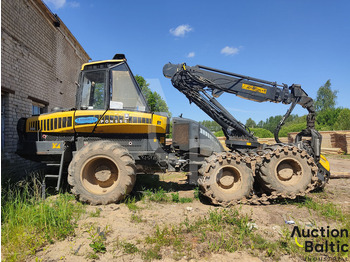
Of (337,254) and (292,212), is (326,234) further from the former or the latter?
(292,212)

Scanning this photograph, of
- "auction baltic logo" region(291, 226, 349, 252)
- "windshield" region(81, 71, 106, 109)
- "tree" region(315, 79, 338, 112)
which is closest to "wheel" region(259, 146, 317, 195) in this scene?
"auction baltic logo" region(291, 226, 349, 252)

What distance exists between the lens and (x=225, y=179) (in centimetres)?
471

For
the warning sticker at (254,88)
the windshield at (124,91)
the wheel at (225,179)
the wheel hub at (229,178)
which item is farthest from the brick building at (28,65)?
the warning sticker at (254,88)

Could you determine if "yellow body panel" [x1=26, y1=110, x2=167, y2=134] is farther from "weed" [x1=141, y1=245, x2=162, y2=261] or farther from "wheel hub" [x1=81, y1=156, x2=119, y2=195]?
"weed" [x1=141, y1=245, x2=162, y2=261]

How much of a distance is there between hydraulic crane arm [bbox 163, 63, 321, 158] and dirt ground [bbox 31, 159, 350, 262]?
2.05 metres

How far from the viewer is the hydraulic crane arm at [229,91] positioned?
5785 mm

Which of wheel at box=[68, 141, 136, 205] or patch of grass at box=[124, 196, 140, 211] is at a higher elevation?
wheel at box=[68, 141, 136, 205]

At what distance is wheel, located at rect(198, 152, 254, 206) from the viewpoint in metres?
4.46

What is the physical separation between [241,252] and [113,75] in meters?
4.39

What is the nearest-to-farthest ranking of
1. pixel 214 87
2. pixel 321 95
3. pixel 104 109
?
pixel 104 109, pixel 214 87, pixel 321 95

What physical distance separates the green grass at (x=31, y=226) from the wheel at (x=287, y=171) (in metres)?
3.91

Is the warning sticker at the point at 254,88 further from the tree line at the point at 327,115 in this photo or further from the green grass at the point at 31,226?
the tree line at the point at 327,115

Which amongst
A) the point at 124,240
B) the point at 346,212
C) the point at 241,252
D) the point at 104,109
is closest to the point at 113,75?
the point at 104,109

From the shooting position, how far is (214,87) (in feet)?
19.0
